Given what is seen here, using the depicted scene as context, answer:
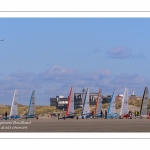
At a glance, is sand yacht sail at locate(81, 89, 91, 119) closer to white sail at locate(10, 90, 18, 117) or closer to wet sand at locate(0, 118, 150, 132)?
white sail at locate(10, 90, 18, 117)

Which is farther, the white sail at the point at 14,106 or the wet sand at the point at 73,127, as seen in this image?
the white sail at the point at 14,106

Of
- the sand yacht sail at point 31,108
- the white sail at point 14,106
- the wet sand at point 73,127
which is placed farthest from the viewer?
the sand yacht sail at point 31,108

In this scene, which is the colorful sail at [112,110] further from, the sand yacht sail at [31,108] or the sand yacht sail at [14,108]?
the sand yacht sail at [14,108]

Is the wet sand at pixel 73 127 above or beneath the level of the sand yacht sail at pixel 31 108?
beneath

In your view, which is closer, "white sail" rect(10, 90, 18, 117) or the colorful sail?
"white sail" rect(10, 90, 18, 117)

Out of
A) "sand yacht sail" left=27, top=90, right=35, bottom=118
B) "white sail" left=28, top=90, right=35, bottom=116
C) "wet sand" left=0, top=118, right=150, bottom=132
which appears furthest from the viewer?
"sand yacht sail" left=27, top=90, right=35, bottom=118

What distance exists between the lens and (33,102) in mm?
55000

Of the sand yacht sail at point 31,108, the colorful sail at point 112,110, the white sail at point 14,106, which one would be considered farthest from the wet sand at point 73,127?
the colorful sail at point 112,110

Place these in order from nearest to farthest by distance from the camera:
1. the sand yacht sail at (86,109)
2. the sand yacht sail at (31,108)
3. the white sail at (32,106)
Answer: the white sail at (32,106), the sand yacht sail at (31,108), the sand yacht sail at (86,109)

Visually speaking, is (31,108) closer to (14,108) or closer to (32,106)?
(32,106)

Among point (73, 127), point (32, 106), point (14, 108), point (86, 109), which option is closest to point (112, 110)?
point (86, 109)

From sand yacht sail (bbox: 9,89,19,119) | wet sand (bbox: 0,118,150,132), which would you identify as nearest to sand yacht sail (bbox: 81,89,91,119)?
sand yacht sail (bbox: 9,89,19,119)
